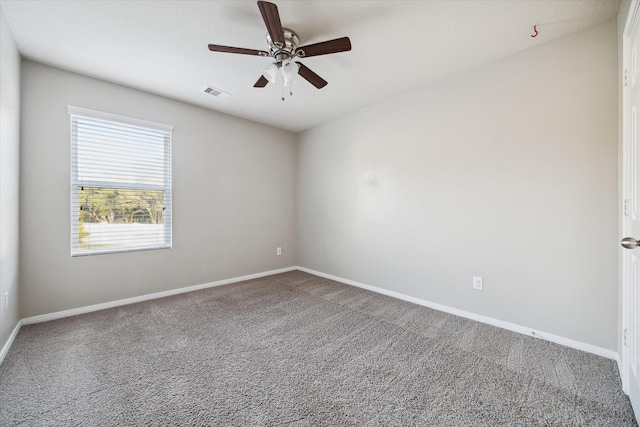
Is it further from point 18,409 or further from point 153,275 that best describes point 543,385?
point 153,275

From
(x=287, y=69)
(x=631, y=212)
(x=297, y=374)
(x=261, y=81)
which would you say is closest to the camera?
(x=631, y=212)

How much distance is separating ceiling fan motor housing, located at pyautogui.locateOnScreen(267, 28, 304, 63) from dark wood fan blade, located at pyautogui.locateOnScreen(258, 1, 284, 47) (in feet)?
0.33

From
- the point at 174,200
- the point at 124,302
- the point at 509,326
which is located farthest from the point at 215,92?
the point at 509,326

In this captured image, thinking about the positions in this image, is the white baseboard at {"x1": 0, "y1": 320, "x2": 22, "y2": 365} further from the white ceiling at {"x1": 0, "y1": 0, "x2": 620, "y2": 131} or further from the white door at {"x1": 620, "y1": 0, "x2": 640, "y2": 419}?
the white door at {"x1": 620, "y1": 0, "x2": 640, "y2": 419}

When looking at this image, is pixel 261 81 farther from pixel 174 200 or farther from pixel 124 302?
pixel 124 302

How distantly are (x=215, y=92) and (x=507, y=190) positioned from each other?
3277 mm

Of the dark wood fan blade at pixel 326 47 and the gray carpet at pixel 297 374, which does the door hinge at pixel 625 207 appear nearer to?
the gray carpet at pixel 297 374

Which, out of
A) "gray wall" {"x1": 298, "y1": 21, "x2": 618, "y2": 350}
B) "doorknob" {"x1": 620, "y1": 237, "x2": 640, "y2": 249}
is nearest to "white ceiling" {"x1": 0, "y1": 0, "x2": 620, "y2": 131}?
"gray wall" {"x1": 298, "y1": 21, "x2": 618, "y2": 350}

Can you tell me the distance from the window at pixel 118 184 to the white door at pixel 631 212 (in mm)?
4071

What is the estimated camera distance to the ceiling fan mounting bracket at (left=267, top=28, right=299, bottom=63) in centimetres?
196

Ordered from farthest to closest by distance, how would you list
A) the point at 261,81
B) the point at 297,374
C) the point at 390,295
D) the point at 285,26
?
the point at 390,295 < the point at 261,81 < the point at 285,26 < the point at 297,374

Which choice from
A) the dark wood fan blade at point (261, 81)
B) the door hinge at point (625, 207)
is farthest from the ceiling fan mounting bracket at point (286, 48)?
the door hinge at point (625, 207)

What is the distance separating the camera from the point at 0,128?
1881mm

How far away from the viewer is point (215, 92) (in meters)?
3.07
